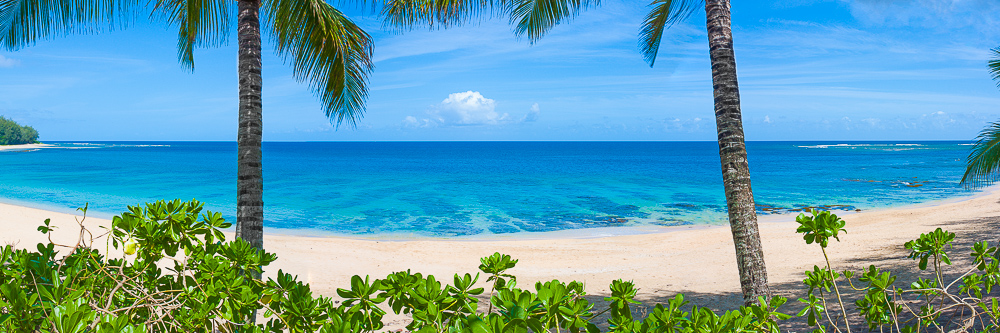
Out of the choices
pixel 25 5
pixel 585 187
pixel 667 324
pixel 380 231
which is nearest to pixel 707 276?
pixel 667 324

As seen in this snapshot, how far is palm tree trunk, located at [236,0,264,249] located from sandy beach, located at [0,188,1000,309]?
361cm

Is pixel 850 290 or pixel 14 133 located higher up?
pixel 14 133

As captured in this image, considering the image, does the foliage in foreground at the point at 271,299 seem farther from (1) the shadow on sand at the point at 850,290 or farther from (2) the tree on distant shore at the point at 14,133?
→ (2) the tree on distant shore at the point at 14,133

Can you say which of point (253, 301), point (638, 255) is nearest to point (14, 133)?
point (638, 255)

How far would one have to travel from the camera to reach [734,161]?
4344mm

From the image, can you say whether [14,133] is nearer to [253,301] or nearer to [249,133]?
[249,133]

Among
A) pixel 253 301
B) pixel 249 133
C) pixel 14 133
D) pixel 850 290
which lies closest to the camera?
pixel 253 301

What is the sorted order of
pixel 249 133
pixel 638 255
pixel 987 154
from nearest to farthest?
pixel 249 133 < pixel 987 154 < pixel 638 255

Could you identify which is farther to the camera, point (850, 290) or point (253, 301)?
point (850, 290)

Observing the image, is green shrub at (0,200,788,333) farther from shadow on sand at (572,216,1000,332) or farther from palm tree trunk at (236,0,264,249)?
shadow on sand at (572,216,1000,332)

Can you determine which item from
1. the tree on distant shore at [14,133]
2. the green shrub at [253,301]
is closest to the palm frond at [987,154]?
the green shrub at [253,301]

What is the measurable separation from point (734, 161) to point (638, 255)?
28.3 feet

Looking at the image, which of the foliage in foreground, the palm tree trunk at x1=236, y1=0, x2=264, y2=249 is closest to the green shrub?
the foliage in foreground

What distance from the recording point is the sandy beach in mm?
8914
